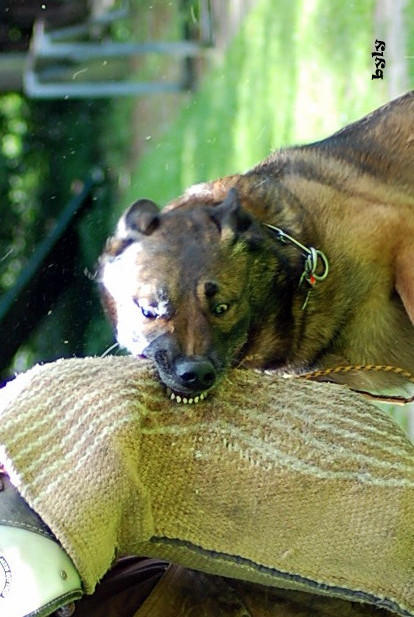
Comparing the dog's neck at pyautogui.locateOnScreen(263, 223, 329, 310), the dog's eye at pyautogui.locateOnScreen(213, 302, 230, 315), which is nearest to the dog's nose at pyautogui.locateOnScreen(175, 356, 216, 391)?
the dog's eye at pyautogui.locateOnScreen(213, 302, 230, 315)

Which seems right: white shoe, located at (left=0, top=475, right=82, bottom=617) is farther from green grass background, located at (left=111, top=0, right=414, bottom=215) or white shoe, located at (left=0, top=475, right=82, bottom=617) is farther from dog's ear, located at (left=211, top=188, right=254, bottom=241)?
green grass background, located at (left=111, top=0, right=414, bottom=215)

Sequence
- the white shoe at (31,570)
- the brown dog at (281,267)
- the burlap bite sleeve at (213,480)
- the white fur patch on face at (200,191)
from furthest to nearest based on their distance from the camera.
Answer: the white fur patch on face at (200,191), the brown dog at (281,267), the burlap bite sleeve at (213,480), the white shoe at (31,570)

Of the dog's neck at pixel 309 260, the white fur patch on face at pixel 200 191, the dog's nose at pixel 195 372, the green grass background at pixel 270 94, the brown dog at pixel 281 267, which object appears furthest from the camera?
the green grass background at pixel 270 94

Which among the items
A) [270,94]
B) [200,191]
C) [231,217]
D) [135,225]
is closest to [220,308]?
[231,217]

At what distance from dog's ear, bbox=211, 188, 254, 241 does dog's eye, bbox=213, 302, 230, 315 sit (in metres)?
0.20

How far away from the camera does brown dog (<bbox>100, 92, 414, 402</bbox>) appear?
7.82 feet

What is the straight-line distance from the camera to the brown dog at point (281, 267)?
2.38 m

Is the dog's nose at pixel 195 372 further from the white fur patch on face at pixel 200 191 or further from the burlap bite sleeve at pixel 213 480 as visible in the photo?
the white fur patch on face at pixel 200 191

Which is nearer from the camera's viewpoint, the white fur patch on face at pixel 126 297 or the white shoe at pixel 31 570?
the white shoe at pixel 31 570

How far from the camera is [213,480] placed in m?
1.79

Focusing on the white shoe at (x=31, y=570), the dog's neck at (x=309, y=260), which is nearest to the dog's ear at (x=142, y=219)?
the dog's neck at (x=309, y=260)

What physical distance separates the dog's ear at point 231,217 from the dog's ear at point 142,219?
0.15 metres

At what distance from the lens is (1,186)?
22.9 ft

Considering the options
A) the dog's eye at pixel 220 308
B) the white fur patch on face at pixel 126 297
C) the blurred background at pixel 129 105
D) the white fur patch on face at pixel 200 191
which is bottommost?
the blurred background at pixel 129 105
